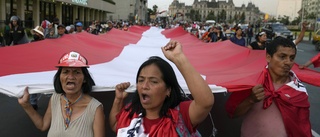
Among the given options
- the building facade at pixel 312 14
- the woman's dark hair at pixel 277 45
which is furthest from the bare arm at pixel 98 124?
the building facade at pixel 312 14

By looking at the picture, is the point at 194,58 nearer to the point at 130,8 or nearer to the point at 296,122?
the point at 296,122

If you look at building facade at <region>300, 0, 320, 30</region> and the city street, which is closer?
the city street

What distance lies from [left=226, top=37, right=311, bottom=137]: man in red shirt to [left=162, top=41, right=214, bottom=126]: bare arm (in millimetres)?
690

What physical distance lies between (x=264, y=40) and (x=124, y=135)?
634 centimetres

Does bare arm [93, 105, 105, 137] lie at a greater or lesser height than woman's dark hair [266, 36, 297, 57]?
lesser

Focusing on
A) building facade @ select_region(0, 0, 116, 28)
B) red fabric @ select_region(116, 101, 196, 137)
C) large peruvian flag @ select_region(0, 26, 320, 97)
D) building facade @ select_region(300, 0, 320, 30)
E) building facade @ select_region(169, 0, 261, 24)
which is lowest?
red fabric @ select_region(116, 101, 196, 137)

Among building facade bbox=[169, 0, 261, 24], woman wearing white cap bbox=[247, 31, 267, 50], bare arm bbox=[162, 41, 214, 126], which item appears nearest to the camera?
bare arm bbox=[162, 41, 214, 126]

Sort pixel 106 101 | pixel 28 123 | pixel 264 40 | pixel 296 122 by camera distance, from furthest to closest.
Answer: pixel 264 40 < pixel 106 101 < pixel 28 123 < pixel 296 122

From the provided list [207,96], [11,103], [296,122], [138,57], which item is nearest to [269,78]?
[296,122]

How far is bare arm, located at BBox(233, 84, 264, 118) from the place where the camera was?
2561 mm

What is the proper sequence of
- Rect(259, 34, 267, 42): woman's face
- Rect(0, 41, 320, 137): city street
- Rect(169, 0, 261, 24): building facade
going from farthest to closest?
Rect(169, 0, 261, 24): building facade
Rect(259, 34, 267, 42): woman's face
Rect(0, 41, 320, 137): city street

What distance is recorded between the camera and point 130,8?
83.8 m

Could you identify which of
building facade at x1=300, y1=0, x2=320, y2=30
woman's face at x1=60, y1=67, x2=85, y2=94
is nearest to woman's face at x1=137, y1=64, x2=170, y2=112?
woman's face at x1=60, y1=67, x2=85, y2=94

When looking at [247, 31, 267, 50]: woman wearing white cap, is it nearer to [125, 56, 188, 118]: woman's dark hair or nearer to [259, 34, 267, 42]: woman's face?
[259, 34, 267, 42]: woman's face
